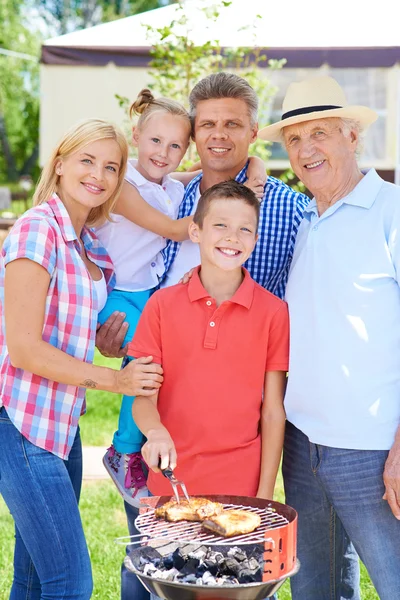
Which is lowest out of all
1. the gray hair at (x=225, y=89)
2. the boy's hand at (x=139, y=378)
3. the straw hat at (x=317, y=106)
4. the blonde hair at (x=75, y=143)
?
the boy's hand at (x=139, y=378)

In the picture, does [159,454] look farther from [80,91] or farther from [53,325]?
[80,91]

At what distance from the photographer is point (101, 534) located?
4918 mm

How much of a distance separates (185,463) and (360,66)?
17.1ft

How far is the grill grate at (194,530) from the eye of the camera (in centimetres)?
229

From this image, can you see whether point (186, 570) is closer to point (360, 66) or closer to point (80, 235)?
point (80, 235)

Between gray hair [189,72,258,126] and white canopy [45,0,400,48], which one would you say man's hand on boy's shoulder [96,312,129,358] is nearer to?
gray hair [189,72,258,126]

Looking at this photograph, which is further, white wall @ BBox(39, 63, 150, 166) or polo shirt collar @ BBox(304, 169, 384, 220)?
white wall @ BBox(39, 63, 150, 166)

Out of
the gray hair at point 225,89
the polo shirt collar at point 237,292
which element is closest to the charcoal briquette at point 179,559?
the polo shirt collar at point 237,292

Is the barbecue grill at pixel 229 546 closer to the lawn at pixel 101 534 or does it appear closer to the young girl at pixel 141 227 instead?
the young girl at pixel 141 227

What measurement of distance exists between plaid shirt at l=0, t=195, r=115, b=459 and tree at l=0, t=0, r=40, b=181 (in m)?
29.8

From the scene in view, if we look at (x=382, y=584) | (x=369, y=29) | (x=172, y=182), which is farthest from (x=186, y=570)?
(x=369, y=29)

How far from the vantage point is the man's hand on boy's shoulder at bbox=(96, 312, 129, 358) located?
3379 millimetres

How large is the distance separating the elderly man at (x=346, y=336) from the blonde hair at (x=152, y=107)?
718 millimetres

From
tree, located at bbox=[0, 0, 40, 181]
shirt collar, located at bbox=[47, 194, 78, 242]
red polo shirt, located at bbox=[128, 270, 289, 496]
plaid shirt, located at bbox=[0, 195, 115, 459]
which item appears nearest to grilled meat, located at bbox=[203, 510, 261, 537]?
red polo shirt, located at bbox=[128, 270, 289, 496]
